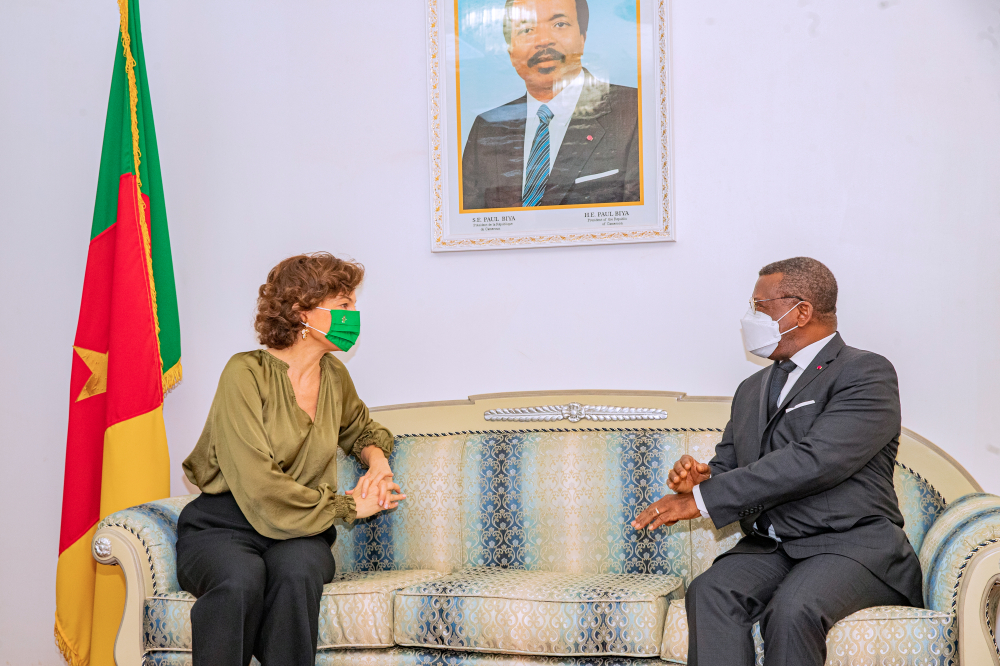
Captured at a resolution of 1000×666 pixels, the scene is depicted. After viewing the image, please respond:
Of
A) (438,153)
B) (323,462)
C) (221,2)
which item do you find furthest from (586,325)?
(221,2)

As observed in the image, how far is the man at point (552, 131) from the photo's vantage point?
331 centimetres

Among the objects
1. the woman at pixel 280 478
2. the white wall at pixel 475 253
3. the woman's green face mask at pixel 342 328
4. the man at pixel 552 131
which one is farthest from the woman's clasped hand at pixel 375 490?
the man at pixel 552 131

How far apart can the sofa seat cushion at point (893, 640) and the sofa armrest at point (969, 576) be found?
0.03 meters

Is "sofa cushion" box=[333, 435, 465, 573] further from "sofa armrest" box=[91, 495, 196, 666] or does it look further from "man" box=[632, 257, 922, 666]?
"man" box=[632, 257, 922, 666]

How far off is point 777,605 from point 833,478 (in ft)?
1.40

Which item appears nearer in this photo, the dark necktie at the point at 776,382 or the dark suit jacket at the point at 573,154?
the dark necktie at the point at 776,382

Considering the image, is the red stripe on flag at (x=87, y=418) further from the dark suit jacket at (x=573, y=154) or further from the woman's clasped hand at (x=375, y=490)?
the dark suit jacket at (x=573, y=154)

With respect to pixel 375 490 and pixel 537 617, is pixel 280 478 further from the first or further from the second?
pixel 537 617

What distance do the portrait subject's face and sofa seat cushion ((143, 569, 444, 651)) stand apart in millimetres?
2145

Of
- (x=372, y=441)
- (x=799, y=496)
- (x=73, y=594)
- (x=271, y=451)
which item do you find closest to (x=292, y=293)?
(x=271, y=451)

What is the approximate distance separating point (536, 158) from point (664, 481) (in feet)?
4.75

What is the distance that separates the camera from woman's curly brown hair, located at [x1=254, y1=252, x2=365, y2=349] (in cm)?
276

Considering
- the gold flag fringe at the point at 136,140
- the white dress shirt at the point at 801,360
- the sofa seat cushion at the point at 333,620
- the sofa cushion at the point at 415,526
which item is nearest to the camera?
the sofa seat cushion at the point at 333,620

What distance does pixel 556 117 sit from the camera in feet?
11.0
